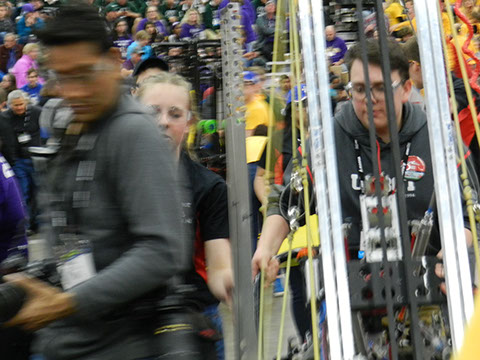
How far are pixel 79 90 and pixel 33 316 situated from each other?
0.57 m

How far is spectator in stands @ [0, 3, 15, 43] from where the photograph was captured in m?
20.4

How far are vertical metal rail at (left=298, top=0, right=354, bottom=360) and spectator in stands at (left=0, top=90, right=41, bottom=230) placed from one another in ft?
28.9

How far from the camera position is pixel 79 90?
2.42 m

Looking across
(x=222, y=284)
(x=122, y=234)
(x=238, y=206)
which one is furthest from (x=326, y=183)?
(x=122, y=234)

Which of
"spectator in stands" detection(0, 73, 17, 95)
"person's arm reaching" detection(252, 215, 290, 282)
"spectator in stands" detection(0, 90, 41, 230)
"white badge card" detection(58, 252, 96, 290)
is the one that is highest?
"spectator in stands" detection(0, 73, 17, 95)

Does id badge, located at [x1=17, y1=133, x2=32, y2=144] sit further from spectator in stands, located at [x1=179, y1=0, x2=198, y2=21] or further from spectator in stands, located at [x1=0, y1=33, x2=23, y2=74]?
spectator in stands, located at [x1=179, y1=0, x2=198, y2=21]

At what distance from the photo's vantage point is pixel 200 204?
3.92 meters

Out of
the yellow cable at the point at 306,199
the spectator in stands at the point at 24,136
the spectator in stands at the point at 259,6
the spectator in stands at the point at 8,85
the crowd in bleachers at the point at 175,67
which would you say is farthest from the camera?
the spectator in stands at the point at 259,6

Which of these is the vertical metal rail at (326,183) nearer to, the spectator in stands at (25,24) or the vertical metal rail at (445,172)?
the vertical metal rail at (445,172)

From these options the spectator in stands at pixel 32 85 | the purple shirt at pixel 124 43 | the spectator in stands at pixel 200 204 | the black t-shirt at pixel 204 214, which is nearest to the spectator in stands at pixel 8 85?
the spectator in stands at pixel 32 85

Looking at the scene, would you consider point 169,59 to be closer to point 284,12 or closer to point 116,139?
point 284,12

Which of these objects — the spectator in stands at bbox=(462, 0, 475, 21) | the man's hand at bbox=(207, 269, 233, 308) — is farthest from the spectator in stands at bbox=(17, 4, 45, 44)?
the man's hand at bbox=(207, 269, 233, 308)

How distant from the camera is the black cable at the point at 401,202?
3.24 metres

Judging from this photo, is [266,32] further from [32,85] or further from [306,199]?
[306,199]
